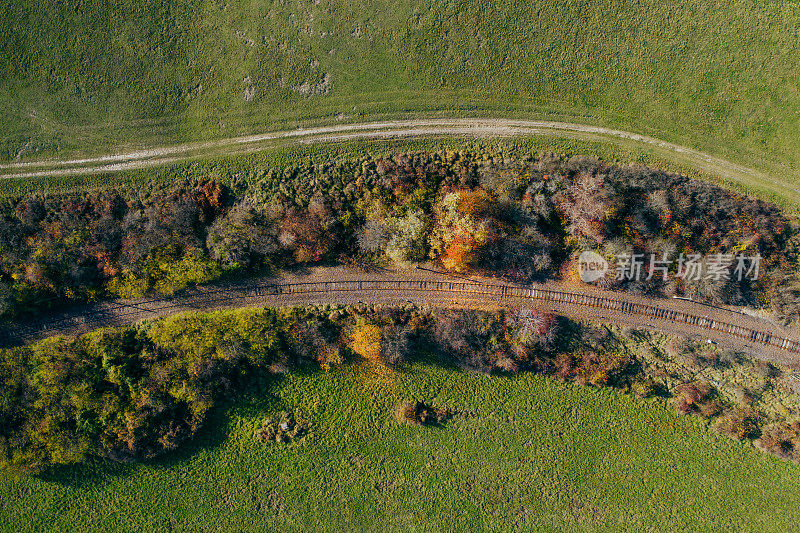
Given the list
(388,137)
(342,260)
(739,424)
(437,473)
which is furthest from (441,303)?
(739,424)

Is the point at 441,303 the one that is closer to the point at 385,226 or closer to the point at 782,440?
the point at 385,226

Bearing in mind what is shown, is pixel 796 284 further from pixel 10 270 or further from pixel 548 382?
pixel 10 270

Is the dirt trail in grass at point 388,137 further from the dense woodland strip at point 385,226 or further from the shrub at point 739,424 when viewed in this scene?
the shrub at point 739,424

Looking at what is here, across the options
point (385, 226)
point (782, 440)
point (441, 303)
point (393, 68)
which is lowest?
point (782, 440)

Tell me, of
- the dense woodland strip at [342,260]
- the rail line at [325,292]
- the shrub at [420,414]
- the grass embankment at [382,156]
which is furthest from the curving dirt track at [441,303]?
the grass embankment at [382,156]

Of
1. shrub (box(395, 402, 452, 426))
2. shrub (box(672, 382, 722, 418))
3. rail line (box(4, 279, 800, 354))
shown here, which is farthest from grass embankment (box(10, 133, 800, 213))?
shrub (box(395, 402, 452, 426))

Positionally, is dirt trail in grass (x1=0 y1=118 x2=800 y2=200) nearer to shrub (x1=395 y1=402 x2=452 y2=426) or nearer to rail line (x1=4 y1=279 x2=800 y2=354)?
rail line (x1=4 y1=279 x2=800 y2=354)
